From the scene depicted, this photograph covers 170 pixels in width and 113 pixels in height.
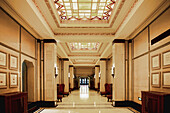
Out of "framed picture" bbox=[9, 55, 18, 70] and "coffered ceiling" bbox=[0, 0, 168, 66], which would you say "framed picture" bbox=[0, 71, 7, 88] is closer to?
"framed picture" bbox=[9, 55, 18, 70]

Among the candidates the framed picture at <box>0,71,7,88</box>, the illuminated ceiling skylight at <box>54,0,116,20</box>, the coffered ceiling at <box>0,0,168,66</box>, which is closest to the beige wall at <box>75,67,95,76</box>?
the coffered ceiling at <box>0,0,168,66</box>

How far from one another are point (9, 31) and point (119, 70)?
5211 mm

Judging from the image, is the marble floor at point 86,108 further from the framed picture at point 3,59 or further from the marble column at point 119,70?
the framed picture at point 3,59

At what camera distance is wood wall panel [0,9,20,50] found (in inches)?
169

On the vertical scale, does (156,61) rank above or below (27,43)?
below

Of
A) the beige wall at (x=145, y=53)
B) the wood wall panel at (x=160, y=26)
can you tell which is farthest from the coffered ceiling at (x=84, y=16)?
the beige wall at (x=145, y=53)

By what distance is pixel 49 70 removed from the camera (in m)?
7.79

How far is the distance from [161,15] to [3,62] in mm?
4695

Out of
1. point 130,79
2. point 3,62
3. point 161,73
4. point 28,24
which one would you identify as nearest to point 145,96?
point 161,73

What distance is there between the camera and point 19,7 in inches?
168

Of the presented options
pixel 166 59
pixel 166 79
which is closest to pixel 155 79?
pixel 166 79

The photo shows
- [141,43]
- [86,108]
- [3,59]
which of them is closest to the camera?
[3,59]

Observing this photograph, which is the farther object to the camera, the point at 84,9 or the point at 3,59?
the point at 84,9

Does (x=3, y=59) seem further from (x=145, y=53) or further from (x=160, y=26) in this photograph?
(x=145, y=53)
